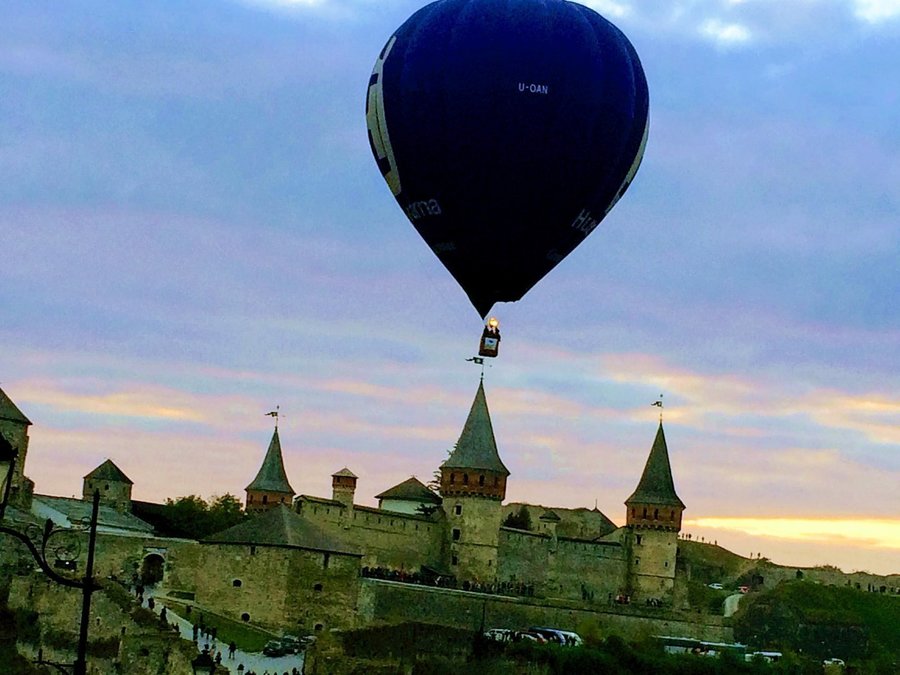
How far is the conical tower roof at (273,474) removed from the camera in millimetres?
76062

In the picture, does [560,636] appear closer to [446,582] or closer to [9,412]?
[446,582]

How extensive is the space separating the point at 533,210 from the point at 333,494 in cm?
5110

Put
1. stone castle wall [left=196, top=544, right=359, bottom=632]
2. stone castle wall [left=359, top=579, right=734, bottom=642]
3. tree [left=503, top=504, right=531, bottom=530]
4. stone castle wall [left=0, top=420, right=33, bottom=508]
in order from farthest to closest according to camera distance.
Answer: tree [left=503, top=504, right=531, bottom=530] → stone castle wall [left=0, top=420, right=33, bottom=508] → stone castle wall [left=359, top=579, right=734, bottom=642] → stone castle wall [left=196, top=544, right=359, bottom=632]

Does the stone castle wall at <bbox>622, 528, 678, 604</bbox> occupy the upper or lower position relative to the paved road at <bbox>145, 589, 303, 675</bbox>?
upper

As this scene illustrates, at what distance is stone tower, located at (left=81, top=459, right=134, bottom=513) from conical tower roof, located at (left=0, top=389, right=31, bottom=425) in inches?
Answer: 339

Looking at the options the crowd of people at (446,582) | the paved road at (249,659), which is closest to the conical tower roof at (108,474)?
the crowd of people at (446,582)

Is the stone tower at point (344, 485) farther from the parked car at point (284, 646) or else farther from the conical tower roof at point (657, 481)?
the parked car at point (284, 646)

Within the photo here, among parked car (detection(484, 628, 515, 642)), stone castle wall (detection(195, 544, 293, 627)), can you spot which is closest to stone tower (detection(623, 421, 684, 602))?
parked car (detection(484, 628, 515, 642))

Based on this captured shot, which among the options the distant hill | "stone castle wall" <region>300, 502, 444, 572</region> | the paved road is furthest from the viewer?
the distant hill

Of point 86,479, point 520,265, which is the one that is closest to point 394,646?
point 520,265

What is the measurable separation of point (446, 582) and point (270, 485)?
1134cm

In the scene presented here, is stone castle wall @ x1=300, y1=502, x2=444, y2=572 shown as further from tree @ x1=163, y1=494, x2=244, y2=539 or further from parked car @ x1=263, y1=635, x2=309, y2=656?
parked car @ x1=263, y1=635, x2=309, y2=656

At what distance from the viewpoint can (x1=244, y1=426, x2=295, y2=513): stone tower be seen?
2982 inches

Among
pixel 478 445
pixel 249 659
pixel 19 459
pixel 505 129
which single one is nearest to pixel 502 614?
pixel 478 445
